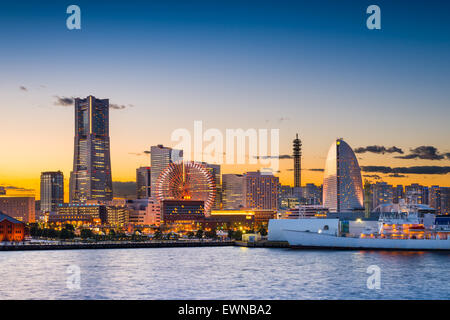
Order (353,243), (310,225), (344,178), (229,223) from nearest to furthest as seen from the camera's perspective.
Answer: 1. (353,243)
2. (310,225)
3. (344,178)
4. (229,223)

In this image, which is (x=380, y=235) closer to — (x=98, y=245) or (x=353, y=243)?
(x=353, y=243)

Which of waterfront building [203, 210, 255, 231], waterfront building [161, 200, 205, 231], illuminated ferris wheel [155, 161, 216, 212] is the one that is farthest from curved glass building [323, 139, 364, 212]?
waterfront building [161, 200, 205, 231]

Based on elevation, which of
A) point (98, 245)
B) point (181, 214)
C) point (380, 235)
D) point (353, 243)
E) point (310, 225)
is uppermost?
point (310, 225)

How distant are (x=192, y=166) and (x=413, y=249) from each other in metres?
82.6

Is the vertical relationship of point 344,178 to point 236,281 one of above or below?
above

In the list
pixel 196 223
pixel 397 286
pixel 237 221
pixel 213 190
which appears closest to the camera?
pixel 397 286

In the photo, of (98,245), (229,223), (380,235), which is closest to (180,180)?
(229,223)

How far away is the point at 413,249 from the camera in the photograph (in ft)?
258

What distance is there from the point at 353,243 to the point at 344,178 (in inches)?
3699

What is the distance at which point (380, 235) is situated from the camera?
85.4 meters

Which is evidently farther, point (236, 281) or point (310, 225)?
point (310, 225)
